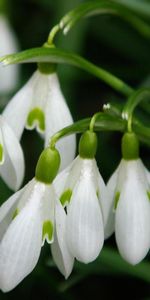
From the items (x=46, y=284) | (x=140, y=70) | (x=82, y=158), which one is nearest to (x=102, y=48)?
(x=140, y=70)

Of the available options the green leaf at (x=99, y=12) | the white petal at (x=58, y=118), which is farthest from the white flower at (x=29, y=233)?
the green leaf at (x=99, y=12)

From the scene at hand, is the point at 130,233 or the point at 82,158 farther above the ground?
the point at 82,158

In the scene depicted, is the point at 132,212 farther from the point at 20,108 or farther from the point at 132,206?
the point at 20,108

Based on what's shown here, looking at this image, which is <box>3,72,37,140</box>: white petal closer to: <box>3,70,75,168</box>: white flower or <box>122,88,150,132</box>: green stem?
<box>3,70,75,168</box>: white flower

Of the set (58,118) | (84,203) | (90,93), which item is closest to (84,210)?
(84,203)

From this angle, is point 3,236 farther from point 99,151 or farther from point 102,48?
point 102,48

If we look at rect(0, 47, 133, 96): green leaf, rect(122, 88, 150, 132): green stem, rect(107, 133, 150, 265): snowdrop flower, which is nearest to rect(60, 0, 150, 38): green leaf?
rect(0, 47, 133, 96): green leaf

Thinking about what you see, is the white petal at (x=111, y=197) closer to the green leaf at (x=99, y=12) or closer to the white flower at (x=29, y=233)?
the white flower at (x=29, y=233)
